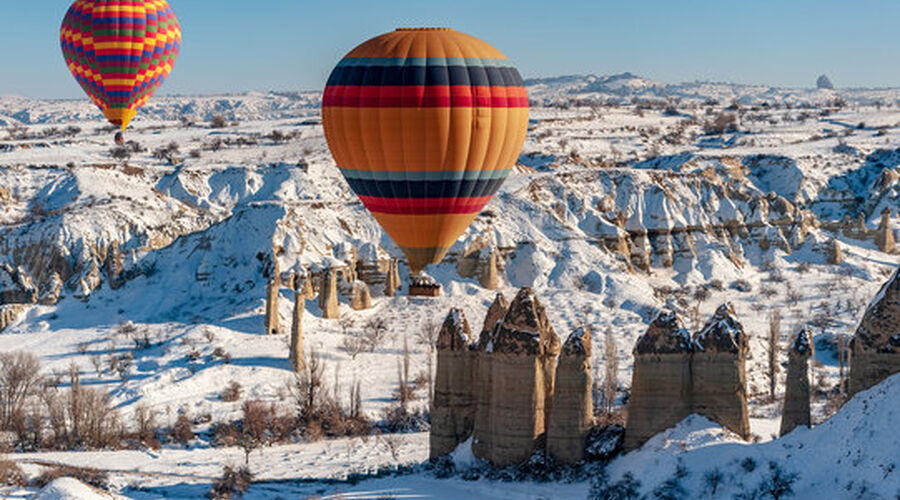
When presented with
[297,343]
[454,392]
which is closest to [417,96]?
[454,392]

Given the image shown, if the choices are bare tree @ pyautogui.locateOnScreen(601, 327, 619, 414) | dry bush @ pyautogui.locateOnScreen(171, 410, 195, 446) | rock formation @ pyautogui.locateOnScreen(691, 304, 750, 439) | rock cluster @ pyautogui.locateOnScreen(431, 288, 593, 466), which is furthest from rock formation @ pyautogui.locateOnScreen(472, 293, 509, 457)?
dry bush @ pyautogui.locateOnScreen(171, 410, 195, 446)

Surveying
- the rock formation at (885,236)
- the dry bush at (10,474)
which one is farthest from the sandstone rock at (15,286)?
the rock formation at (885,236)

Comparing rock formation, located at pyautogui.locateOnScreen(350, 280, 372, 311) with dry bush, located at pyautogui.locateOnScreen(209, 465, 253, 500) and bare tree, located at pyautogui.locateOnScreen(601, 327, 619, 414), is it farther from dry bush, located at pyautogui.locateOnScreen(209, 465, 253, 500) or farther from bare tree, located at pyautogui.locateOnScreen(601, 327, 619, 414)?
dry bush, located at pyautogui.locateOnScreen(209, 465, 253, 500)

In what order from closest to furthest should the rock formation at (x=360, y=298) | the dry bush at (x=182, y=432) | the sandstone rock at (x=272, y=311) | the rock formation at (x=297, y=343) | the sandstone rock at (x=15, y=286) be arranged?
1. the dry bush at (x=182, y=432)
2. the rock formation at (x=297, y=343)
3. the sandstone rock at (x=272, y=311)
4. the rock formation at (x=360, y=298)
5. the sandstone rock at (x=15, y=286)

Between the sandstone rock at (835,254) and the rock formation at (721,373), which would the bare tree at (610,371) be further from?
the sandstone rock at (835,254)

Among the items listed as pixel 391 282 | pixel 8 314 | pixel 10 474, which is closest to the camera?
pixel 10 474

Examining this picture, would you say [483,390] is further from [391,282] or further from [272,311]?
[391,282]
